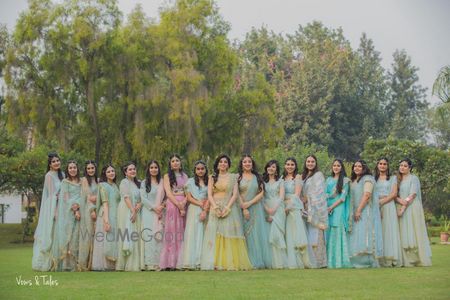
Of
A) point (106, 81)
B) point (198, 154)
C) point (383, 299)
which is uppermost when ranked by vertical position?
point (106, 81)

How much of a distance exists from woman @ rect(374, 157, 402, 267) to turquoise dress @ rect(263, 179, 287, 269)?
5.28 feet

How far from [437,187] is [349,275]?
2501 centimetres

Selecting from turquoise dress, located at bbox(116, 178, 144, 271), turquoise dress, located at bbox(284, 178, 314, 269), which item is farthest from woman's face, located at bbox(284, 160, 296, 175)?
turquoise dress, located at bbox(116, 178, 144, 271)

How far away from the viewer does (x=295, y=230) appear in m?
13.9

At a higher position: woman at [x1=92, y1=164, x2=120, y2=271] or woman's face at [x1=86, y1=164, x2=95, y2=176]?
woman's face at [x1=86, y1=164, x2=95, y2=176]

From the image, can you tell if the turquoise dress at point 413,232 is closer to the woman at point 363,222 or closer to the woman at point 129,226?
the woman at point 363,222

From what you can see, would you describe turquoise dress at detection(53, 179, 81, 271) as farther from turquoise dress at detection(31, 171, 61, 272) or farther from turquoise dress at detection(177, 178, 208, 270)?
turquoise dress at detection(177, 178, 208, 270)

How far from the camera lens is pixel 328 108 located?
51781mm

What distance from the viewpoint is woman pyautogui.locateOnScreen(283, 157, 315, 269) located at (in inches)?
543

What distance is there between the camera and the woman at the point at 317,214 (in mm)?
13914

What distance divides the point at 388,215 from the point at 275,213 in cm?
190

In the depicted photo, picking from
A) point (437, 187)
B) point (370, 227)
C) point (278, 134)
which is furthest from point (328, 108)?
point (370, 227)

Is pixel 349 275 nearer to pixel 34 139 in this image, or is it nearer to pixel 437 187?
pixel 34 139

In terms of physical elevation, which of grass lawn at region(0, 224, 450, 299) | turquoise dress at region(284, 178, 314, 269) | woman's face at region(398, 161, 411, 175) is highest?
woman's face at region(398, 161, 411, 175)
